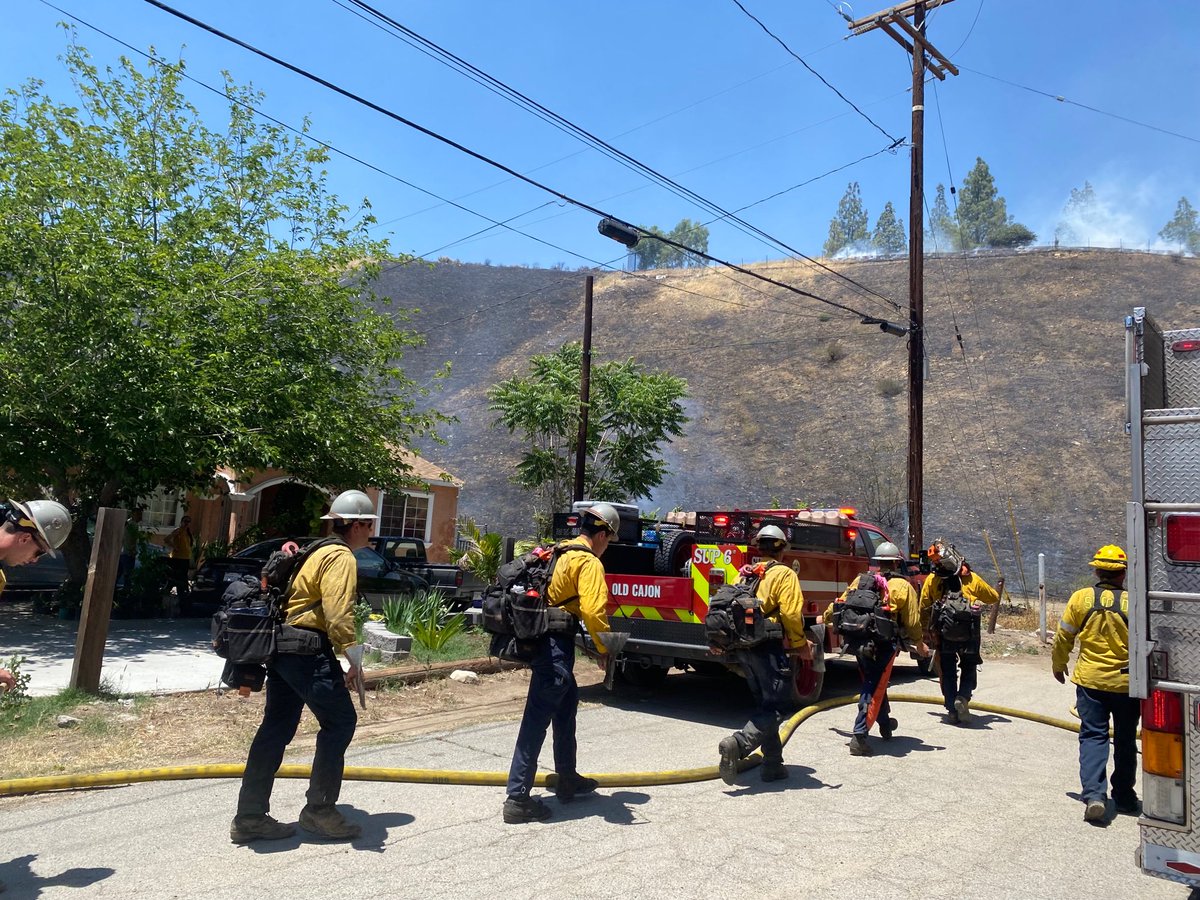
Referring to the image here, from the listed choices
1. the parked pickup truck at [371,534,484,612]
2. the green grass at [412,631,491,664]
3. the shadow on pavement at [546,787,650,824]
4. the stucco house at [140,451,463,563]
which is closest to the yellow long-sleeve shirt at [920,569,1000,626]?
the shadow on pavement at [546,787,650,824]

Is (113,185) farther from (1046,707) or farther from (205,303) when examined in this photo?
(1046,707)

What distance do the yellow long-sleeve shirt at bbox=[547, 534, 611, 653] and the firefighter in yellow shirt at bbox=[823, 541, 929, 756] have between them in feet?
9.67

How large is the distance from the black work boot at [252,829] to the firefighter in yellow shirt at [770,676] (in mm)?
2827

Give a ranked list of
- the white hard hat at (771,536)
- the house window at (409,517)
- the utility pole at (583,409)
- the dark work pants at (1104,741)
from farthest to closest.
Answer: the house window at (409,517) < the utility pole at (583,409) < the white hard hat at (771,536) < the dark work pants at (1104,741)

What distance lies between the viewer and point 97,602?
756 cm

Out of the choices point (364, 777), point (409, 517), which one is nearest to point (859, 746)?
point (364, 777)

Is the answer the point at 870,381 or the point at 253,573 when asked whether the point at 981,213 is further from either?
the point at 253,573

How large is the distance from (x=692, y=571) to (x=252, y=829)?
484cm

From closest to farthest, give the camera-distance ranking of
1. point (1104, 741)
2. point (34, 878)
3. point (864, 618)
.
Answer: point (34, 878)
point (1104, 741)
point (864, 618)

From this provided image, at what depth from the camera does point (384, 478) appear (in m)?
14.7

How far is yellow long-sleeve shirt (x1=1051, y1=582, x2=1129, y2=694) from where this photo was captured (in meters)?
5.67

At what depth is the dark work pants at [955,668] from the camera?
8477 millimetres

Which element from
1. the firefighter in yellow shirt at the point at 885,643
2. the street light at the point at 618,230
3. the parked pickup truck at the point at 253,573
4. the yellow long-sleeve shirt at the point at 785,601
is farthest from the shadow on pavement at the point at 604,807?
the parked pickup truck at the point at 253,573

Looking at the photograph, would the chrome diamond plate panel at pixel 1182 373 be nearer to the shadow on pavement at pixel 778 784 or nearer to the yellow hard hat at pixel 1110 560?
the yellow hard hat at pixel 1110 560
